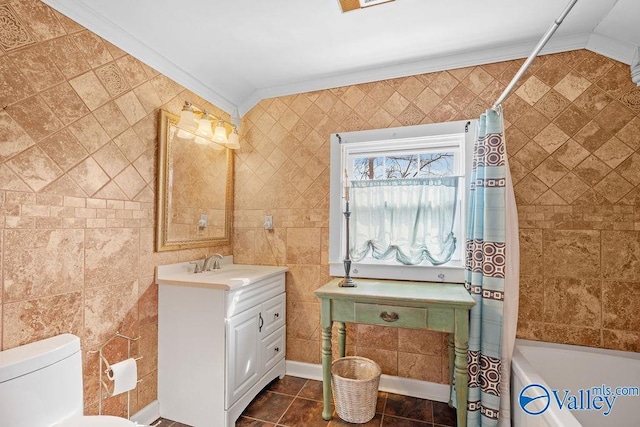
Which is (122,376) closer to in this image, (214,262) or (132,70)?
(214,262)

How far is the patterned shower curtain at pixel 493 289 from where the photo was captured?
5.57ft

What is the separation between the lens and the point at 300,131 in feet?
8.36

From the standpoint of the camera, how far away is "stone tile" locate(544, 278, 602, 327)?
1878 millimetres

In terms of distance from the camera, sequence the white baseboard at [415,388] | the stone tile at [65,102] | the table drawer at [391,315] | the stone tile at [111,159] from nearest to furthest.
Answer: the stone tile at [65,102] → the stone tile at [111,159] → the table drawer at [391,315] → the white baseboard at [415,388]

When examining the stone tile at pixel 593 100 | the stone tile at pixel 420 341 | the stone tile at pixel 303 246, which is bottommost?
the stone tile at pixel 420 341

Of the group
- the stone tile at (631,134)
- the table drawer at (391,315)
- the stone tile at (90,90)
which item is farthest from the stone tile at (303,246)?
the stone tile at (631,134)

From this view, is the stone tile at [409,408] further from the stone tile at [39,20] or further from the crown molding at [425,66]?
the stone tile at [39,20]

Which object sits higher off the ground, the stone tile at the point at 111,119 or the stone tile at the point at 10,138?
the stone tile at the point at 111,119

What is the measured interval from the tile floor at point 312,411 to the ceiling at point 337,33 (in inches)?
92.2

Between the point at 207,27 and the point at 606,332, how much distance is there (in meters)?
3.04

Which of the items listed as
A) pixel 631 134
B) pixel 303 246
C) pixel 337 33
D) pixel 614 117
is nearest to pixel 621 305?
pixel 631 134

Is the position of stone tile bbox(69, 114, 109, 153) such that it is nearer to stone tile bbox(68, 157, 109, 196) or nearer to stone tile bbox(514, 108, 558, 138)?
stone tile bbox(68, 157, 109, 196)

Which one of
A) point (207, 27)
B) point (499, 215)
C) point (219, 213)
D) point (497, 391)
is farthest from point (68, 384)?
point (499, 215)

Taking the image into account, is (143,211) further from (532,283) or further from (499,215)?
(532,283)
